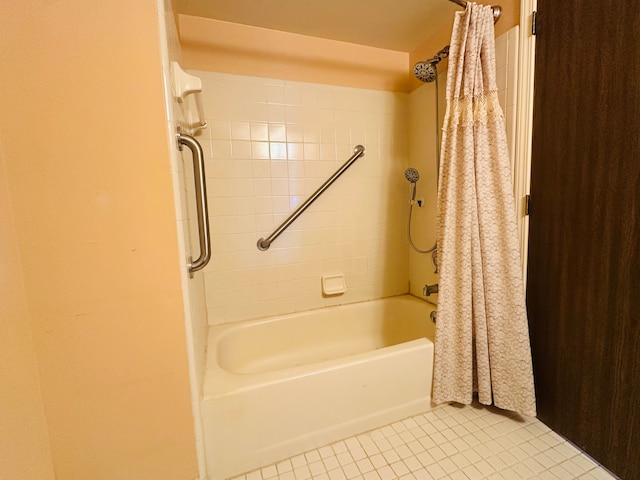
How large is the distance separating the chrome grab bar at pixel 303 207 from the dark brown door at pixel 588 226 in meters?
0.93

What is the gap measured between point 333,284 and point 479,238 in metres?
0.93

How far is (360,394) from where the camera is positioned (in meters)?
1.17

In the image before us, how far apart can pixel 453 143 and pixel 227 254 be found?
132 centimetres

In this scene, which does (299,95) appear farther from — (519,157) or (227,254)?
(519,157)

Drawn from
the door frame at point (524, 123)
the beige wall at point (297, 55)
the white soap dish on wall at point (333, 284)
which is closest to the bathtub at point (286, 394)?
the white soap dish on wall at point (333, 284)

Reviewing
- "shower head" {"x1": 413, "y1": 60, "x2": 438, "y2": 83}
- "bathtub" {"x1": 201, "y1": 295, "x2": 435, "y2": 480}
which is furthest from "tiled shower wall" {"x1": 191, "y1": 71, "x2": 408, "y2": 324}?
"shower head" {"x1": 413, "y1": 60, "x2": 438, "y2": 83}

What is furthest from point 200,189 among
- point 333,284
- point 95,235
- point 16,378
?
point 333,284

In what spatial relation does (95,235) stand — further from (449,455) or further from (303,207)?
(449,455)

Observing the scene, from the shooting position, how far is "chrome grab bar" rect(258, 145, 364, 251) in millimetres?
1595

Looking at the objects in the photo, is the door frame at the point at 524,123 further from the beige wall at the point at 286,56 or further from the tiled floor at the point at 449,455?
the beige wall at the point at 286,56

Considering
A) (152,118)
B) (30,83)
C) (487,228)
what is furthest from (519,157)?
(30,83)

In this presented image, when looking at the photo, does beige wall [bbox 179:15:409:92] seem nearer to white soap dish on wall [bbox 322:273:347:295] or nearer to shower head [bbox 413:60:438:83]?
shower head [bbox 413:60:438:83]

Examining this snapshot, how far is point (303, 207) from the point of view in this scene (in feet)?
5.31

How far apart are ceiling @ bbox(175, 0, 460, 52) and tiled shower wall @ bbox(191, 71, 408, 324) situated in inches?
12.1
